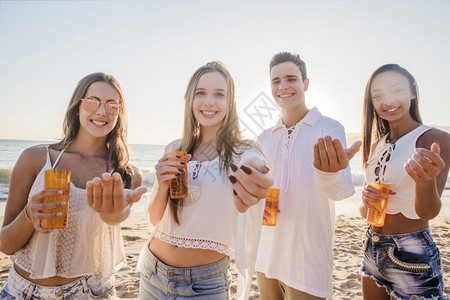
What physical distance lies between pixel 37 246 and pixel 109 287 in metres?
0.60

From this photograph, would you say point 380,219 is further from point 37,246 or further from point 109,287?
point 37,246

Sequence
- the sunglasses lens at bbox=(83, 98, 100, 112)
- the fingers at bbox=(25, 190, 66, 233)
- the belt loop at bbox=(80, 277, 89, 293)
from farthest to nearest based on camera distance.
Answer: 1. the sunglasses lens at bbox=(83, 98, 100, 112)
2. the belt loop at bbox=(80, 277, 89, 293)
3. the fingers at bbox=(25, 190, 66, 233)

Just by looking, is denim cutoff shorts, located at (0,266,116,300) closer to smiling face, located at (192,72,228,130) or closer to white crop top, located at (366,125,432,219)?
smiling face, located at (192,72,228,130)

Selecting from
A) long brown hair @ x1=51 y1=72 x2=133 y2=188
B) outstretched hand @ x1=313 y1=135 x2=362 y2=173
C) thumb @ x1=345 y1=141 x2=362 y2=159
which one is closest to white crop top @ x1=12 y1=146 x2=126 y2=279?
long brown hair @ x1=51 y1=72 x2=133 y2=188

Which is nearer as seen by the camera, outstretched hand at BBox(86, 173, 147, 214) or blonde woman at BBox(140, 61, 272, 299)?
outstretched hand at BBox(86, 173, 147, 214)

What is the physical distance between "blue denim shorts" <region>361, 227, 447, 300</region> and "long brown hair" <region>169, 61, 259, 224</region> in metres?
1.48

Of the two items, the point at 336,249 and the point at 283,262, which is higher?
the point at 283,262

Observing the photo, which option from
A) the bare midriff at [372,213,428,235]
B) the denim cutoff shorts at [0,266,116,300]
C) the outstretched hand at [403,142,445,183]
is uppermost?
the outstretched hand at [403,142,445,183]

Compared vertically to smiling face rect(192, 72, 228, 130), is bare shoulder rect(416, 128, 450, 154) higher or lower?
lower

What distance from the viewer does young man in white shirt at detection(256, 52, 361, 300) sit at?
7.93 ft

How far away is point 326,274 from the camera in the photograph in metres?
2.52

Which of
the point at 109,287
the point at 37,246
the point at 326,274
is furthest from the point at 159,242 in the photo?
the point at 326,274

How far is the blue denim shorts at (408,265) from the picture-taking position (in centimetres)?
232

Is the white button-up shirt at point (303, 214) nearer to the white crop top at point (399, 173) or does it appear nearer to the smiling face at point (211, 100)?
the white crop top at point (399, 173)
